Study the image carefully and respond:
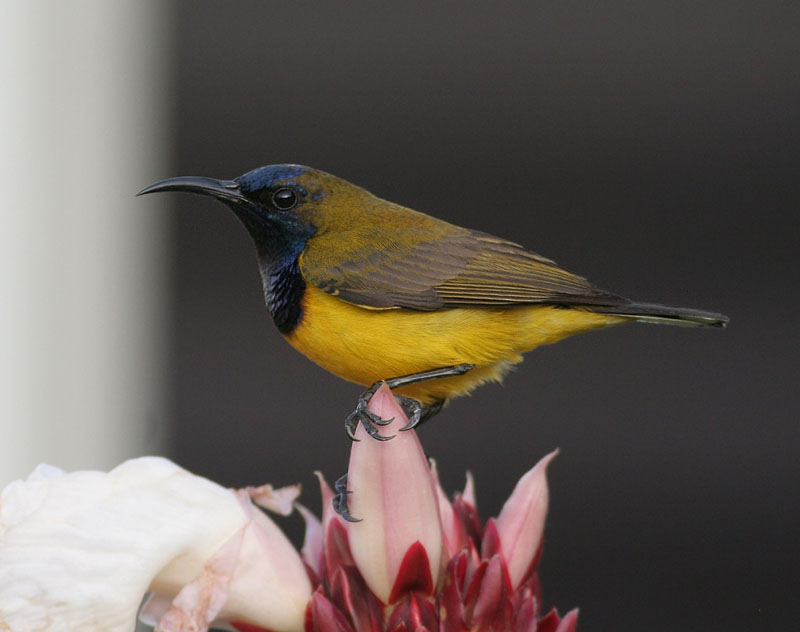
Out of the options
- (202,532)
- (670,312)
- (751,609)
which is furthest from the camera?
(751,609)

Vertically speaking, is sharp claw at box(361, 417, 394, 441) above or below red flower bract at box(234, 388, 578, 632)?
above

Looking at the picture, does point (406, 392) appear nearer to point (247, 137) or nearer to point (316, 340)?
point (316, 340)

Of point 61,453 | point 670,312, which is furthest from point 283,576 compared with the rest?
point 61,453

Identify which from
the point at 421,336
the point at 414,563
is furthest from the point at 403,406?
the point at 414,563

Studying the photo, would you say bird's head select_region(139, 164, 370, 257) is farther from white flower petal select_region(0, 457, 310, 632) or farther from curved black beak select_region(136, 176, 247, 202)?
white flower petal select_region(0, 457, 310, 632)

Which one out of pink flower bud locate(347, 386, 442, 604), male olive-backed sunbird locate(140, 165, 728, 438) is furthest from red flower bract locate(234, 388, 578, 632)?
male olive-backed sunbird locate(140, 165, 728, 438)

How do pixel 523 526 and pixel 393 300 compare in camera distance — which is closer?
pixel 523 526

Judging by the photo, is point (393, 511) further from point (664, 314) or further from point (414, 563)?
point (664, 314)

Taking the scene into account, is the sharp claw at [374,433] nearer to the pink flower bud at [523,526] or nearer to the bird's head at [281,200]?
the pink flower bud at [523,526]
